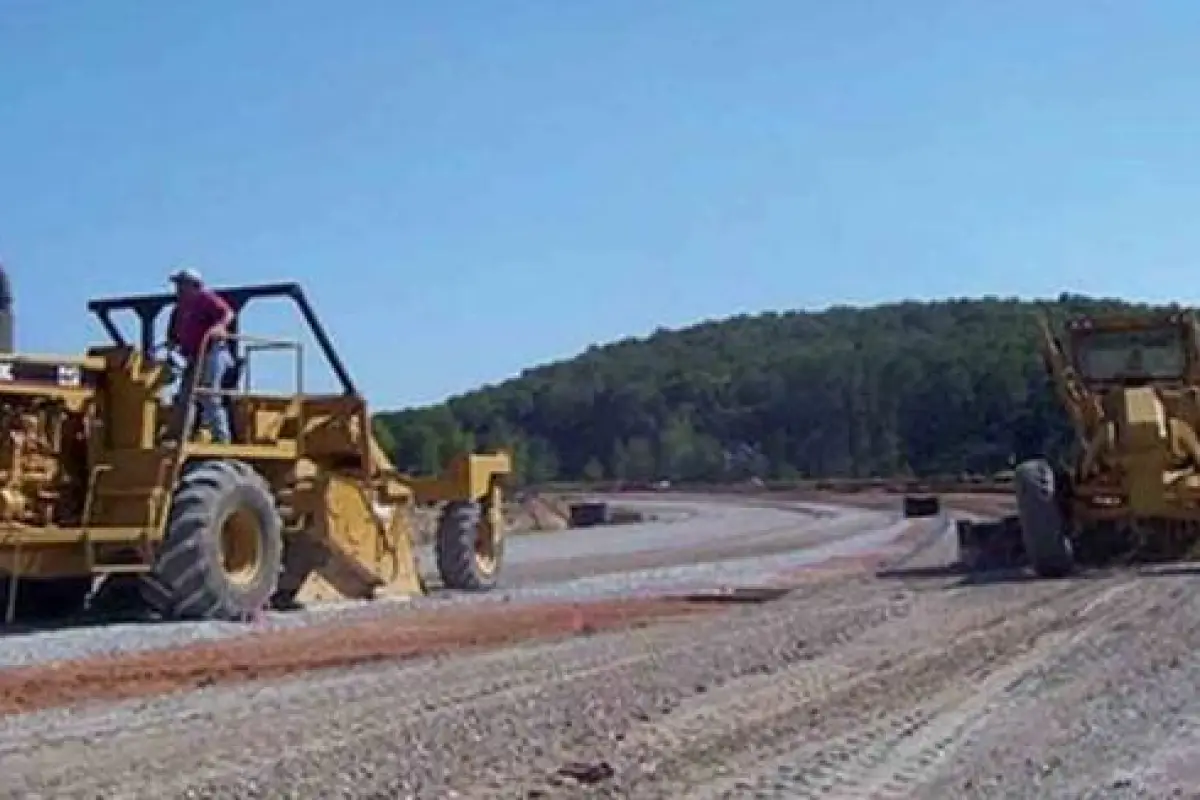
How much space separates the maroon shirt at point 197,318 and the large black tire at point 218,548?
106cm

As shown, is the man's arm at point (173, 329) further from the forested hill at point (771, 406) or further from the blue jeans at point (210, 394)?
the forested hill at point (771, 406)

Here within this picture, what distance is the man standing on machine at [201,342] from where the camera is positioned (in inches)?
750

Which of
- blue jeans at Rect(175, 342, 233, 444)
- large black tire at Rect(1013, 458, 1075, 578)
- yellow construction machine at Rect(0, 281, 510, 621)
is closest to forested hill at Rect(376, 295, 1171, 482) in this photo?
large black tire at Rect(1013, 458, 1075, 578)

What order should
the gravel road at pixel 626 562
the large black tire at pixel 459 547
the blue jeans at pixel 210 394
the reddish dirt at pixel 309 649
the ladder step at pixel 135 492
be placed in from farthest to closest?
the large black tire at pixel 459 547 → the blue jeans at pixel 210 394 → the ladder step at pixel 135 492 → the gravel road at pixel 626 562 → the reddish dirt at pixel 309 649

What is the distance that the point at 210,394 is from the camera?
63.0ft

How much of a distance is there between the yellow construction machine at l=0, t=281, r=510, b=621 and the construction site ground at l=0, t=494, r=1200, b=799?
567mm

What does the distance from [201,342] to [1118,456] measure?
32.8 ft

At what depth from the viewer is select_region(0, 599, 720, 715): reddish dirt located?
13.4 meters

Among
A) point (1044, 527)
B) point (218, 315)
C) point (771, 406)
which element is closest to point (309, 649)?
point (218, 315)

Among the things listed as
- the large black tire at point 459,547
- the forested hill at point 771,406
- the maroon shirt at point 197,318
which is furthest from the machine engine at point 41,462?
the forested hill at point 771,406

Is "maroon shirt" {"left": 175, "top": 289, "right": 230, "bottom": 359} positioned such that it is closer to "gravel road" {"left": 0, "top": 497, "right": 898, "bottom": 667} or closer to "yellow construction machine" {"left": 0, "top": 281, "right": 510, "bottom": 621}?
"yellow construction machine" {"left": 0, "top": 281, "right": 510, "bottom": 621}

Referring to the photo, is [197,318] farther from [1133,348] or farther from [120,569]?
[1133,348]

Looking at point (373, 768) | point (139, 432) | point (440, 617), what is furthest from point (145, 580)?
point (373, 768)

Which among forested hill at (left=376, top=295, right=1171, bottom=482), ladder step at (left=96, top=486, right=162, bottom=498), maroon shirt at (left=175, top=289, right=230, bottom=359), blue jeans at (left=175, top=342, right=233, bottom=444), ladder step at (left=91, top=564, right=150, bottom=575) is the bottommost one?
ladder step at (left=91, top=564, right=150, bottom=575)
